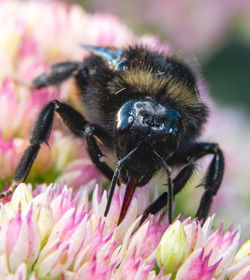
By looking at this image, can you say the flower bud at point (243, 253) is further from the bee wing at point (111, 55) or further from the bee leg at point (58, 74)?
the bee leg at point (58, 74)

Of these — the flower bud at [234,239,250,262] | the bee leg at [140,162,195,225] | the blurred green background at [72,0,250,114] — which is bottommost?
the flower bud at [234,239,250,262]

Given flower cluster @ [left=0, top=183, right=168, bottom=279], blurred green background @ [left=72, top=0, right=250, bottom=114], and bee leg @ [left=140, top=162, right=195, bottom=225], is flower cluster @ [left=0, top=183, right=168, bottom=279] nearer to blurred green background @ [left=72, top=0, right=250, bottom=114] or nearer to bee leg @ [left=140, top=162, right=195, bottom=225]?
bee leg @ [left=140, top=162, right=195, bottom=225]

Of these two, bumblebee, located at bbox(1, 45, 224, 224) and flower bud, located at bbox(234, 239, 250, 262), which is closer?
bumblebee, located at bbox(1, 45, 224, 224)

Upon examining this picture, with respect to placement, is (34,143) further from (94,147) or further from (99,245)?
(99,245)

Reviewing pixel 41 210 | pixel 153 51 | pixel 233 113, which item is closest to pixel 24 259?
pixel 41 210

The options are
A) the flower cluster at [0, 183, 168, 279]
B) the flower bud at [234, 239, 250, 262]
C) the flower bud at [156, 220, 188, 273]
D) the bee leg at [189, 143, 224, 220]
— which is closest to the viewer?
the flower cluster at [0, 183, 168, 279]

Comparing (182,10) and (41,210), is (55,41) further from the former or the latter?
(182,10)

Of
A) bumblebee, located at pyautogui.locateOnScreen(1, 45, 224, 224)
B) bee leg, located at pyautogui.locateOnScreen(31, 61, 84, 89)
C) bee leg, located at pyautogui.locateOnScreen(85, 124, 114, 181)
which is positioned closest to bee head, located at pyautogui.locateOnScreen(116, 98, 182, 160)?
bumblebee, located at pyautogui.locateOnScreen(1, 45, 224, 224)

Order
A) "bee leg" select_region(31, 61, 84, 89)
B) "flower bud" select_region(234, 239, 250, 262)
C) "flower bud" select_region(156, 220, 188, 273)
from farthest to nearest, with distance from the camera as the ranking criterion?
"bee leg" select_region(31, 61, 84, 89)
"flower bud" select_region(234, 239, 250, 262)
"flower bud" select_region(156, 220, 188, 273)
